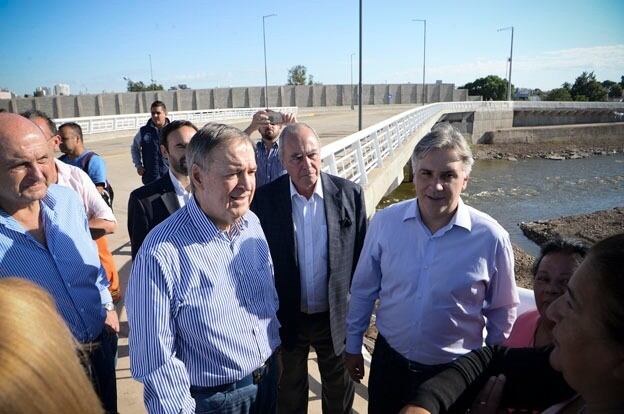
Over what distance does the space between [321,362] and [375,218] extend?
111cm

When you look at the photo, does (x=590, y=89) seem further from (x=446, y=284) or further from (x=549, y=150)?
(x=446, y=284)

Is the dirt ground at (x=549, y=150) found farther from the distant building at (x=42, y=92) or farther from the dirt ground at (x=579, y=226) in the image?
the distant building at (x=42, y=92)

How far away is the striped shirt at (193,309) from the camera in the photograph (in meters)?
1.50

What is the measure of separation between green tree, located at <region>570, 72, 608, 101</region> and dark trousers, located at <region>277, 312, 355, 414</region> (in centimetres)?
6409

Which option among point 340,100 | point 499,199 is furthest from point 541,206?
point 340,100

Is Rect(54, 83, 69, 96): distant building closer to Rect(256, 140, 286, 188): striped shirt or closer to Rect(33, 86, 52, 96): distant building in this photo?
Rect(33, 86, 52, 96): distant building

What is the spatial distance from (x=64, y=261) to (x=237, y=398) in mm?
1020

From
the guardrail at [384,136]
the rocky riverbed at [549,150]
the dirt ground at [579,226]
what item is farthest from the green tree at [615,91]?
the dirt ground at [579,226]

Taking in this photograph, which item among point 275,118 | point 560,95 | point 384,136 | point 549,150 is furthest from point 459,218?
point 560,95

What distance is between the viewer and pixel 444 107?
3139cm

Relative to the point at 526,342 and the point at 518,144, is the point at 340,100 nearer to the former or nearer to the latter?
the point at 518,144

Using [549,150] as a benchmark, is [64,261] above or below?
above

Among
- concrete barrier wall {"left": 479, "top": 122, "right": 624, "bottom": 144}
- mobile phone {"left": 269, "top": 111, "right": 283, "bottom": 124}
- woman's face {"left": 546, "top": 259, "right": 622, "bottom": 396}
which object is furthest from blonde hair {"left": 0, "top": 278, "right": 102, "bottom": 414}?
concrete barrier wall {"left": 479, "top": 122, "right": 624, "bottom": 144}

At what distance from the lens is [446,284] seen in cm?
200
